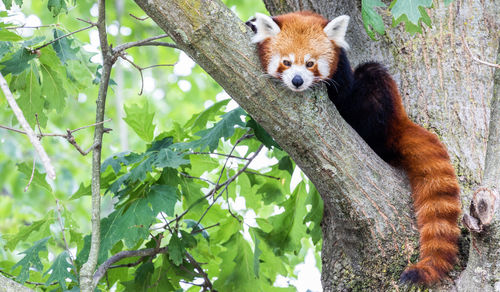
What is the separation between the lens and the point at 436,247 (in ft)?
7.50

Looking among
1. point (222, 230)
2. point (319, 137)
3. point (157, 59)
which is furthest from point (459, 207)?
point (157, 59)

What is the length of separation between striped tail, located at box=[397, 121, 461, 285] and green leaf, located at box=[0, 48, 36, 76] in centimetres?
205

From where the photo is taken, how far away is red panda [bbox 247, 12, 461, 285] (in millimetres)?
2420

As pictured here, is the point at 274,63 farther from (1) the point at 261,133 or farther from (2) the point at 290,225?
(2) the point at 290,225

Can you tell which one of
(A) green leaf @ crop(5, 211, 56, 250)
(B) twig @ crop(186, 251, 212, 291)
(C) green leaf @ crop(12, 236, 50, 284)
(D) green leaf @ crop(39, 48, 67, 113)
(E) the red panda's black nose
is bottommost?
(B) twig @ crop(186, 251, 212, 291)

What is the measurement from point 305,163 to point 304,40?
98 centimetres

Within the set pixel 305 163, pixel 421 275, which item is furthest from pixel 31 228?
pixel 421 275

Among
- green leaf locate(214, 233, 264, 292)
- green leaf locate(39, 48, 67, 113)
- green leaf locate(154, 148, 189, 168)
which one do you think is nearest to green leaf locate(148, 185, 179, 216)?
green leaf locate(154, 148, 189, 168)

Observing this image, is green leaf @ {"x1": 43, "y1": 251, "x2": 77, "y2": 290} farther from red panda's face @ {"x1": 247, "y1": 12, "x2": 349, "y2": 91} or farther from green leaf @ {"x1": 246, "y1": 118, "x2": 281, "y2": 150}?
red panda's face @ {"x1": 247, "y1": 12, "x2": 349, "y2": 91}

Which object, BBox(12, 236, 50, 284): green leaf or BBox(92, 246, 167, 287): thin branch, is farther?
BBox(12, 236, 50, 284): green leaf

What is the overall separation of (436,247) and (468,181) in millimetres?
516

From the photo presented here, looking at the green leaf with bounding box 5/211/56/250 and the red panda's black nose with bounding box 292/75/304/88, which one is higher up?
the green leaf with bounding box 5/211/56/250

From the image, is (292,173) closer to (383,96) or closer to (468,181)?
(383,96)

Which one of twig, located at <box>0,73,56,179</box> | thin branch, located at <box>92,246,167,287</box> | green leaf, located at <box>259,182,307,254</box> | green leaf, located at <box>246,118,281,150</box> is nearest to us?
twig, located at <box>0,73,56,179</box>
